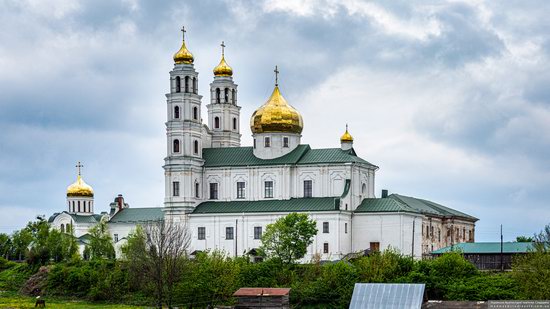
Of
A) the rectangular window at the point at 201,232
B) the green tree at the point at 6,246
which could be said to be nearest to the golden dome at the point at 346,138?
the rectangular window at the point at 201,232

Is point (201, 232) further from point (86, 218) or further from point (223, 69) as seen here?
point (86, 218)

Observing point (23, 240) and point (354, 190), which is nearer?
point (354, 190)

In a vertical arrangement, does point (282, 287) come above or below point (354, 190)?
below

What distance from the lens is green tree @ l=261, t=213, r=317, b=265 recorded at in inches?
2734

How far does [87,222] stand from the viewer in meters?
92.1

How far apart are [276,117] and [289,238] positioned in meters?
11.1

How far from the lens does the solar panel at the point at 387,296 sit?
176 feet

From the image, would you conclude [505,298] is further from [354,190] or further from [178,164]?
[178,164]

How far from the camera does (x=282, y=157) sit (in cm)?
7719

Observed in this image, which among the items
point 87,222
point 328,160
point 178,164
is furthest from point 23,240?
point 328,160

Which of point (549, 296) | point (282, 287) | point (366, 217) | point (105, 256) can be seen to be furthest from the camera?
point (105, 256)

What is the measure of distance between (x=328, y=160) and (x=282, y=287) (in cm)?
1470

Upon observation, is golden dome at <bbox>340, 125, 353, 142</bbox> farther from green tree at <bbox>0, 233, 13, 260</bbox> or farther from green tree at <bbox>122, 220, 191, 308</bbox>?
green tree at <bbox>0, 233, 13, 260</bbox>

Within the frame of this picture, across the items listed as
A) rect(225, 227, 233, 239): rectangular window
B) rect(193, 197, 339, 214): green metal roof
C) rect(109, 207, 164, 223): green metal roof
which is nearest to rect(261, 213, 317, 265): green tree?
rect(193, 197, 339, 214): green metal roof
